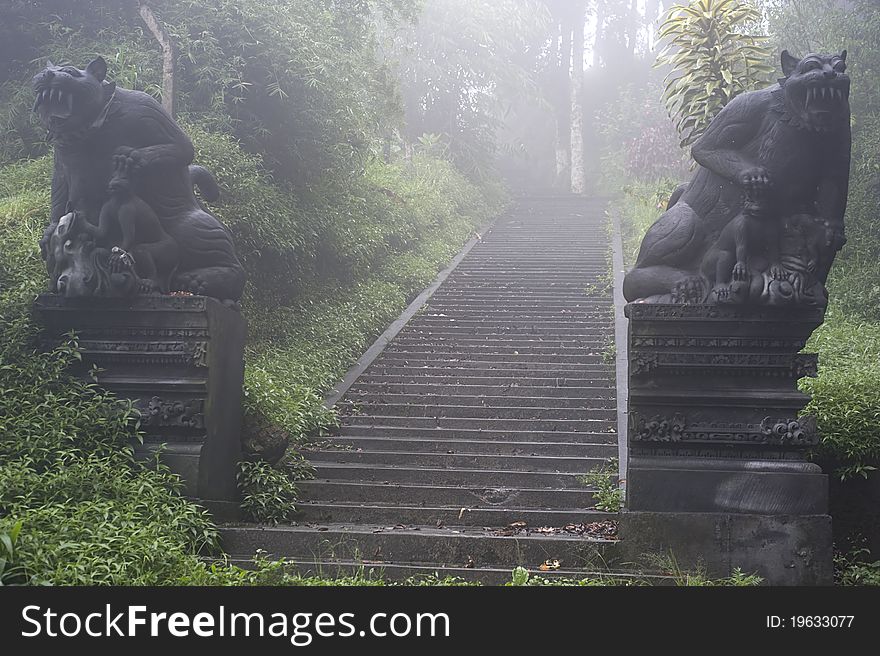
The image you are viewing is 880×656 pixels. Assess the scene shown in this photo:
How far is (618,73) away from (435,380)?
83.4 ft

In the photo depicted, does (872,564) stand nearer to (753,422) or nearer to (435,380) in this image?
(753,422)

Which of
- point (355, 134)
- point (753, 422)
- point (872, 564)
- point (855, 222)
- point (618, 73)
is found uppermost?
point (618, 73)

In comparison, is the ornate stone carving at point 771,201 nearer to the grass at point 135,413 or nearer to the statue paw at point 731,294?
the statue paw at point 731,294

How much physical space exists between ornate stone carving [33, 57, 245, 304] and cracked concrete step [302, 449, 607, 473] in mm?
1940

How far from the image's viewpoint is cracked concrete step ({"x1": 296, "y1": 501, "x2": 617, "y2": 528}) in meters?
6.08

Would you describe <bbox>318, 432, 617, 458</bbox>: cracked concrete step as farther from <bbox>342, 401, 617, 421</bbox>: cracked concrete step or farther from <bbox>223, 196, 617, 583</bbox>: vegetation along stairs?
<bbox>342, 401, 617, 421</bbox>: cracked concrete step

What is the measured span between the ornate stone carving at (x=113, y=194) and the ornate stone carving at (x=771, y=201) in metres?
3.19

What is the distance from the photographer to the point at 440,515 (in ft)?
20.4

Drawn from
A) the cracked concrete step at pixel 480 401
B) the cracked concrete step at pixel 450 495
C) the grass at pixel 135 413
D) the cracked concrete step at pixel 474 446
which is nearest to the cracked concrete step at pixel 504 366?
the grass at pixel 135 413

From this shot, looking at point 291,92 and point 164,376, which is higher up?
point 291,92

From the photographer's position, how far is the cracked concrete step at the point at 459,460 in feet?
23.6

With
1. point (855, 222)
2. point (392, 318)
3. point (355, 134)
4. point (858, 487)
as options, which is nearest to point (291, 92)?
point (355, 134)

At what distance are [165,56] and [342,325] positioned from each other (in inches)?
137

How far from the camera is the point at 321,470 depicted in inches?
Answer: 281
